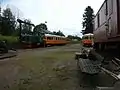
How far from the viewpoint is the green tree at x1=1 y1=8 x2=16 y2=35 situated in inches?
3373

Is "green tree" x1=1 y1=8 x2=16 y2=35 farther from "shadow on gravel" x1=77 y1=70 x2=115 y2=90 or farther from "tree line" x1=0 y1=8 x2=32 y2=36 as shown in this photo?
"shadow on gravel" x1=77 y1=70 x2=115 y2=90

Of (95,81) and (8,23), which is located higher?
(8,23)

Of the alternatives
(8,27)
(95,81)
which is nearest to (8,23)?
(8,27)

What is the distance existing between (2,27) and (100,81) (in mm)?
75818

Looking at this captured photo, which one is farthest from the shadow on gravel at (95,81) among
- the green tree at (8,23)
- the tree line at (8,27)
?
the green tree at (8,23)

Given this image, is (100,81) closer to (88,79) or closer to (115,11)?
(88,79)

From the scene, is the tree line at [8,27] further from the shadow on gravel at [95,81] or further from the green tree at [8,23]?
the shadow on gravel at [95,81]

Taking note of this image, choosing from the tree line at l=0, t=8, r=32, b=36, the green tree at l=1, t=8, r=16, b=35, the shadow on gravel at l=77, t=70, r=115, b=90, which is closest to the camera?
the shadow on gravel at l=77, t=70, r=115, b=90

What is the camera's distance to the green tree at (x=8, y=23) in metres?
85.7

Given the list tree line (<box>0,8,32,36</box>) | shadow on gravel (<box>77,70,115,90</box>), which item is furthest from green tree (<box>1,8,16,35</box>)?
shadow on gravel (<box>77,70,115,90</box>)

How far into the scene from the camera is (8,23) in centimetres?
9550

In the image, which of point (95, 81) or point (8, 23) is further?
point (8, 23)

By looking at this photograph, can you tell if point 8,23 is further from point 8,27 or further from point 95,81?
point 95,81

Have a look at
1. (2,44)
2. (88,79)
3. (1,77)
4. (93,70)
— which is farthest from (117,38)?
(2,44)
